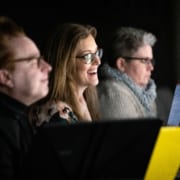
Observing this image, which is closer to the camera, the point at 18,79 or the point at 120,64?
the point at 18,79

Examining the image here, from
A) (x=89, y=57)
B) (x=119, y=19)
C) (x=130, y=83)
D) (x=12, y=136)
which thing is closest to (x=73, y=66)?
(x=89, y=57)

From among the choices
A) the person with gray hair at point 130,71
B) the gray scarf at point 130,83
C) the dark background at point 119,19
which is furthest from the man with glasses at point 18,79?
the dark background at point 119,19

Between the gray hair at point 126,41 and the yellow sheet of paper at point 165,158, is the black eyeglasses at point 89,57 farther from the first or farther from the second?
the yellow sheet of paper at point 165,158

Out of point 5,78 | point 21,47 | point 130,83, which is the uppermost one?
point 21,47

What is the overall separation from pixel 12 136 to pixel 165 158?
20.6 inches

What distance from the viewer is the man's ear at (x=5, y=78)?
1895 millimetres

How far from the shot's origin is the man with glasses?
1.88m

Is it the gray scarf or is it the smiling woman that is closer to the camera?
the smiling woman

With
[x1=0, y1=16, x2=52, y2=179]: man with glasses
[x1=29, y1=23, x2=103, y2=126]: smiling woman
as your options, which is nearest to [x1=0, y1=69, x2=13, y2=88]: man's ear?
[x1=0, y1=16, x2=52, y2=179]: man with glasses

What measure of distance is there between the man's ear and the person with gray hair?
1099mm

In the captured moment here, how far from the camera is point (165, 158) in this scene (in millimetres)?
1899

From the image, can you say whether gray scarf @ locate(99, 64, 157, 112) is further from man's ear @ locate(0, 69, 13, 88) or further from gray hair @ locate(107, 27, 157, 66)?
man's ear @ locate(0, 69, 13, 88)

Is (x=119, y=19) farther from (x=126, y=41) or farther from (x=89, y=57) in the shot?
(x=89, y=57)

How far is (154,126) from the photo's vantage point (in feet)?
5.16
